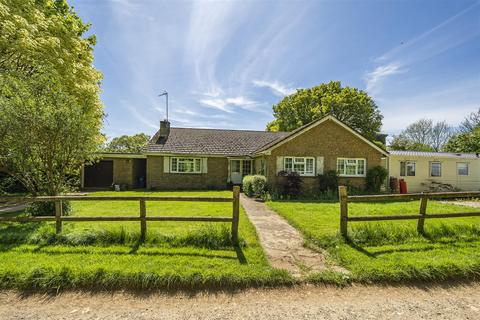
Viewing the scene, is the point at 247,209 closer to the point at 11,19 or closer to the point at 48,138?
the point at 48,138

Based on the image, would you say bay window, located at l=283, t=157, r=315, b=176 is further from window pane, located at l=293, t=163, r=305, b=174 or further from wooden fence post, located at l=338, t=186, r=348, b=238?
wooden fence post, located at l=338, t=186, r=348, b=238

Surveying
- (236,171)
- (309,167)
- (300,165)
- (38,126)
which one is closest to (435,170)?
(309,167)

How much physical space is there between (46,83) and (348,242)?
985cm

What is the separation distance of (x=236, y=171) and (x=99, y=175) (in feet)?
37.2

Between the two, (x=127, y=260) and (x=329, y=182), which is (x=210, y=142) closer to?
(x=329, y=182)

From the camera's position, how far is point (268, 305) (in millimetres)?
3635

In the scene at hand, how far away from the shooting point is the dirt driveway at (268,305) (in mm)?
3402

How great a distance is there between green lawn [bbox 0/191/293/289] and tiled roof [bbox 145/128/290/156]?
1296cm

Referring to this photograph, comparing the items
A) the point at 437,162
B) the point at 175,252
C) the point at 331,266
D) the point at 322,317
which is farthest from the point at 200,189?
the point at 437,162

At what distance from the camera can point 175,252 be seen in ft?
17.1

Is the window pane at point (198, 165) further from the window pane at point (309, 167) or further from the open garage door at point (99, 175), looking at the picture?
the window pane at point (309, 167)

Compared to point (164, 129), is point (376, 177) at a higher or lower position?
lower

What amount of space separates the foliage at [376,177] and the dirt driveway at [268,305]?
1302cm

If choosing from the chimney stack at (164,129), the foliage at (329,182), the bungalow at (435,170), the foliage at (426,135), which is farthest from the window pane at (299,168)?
the foliage at (426,135)
